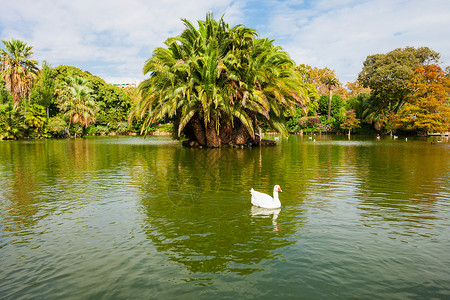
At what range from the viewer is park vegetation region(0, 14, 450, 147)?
30.2 metres

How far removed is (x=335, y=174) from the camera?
1709 cm

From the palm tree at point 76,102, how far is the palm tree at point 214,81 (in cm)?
3928

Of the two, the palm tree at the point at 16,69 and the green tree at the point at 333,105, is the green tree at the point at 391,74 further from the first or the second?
the palm tree at the point at 16,69

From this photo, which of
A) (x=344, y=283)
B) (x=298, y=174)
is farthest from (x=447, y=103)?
(x=344, y=283)

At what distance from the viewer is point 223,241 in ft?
24.1

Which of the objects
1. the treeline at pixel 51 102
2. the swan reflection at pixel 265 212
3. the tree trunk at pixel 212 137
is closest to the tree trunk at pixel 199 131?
the tree trunk at pixel 212 137

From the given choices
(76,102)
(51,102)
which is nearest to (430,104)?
(76,102)

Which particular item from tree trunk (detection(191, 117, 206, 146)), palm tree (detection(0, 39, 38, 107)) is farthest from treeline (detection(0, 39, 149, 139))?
tree trunk (detection(191, 117, 206, 146))

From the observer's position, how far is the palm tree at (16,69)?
2154 inches

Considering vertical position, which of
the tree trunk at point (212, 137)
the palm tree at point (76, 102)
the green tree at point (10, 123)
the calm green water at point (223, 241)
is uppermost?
the palm tree at point (76, 102)

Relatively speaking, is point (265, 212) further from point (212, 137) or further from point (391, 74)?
point (391, 74)

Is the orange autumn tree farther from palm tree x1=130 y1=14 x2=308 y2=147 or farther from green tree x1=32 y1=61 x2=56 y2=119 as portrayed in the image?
green tree x1=32 y1=61 x2=56 y2=119

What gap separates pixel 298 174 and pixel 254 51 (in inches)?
768

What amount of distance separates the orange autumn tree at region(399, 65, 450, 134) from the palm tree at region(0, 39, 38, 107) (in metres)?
67.7
